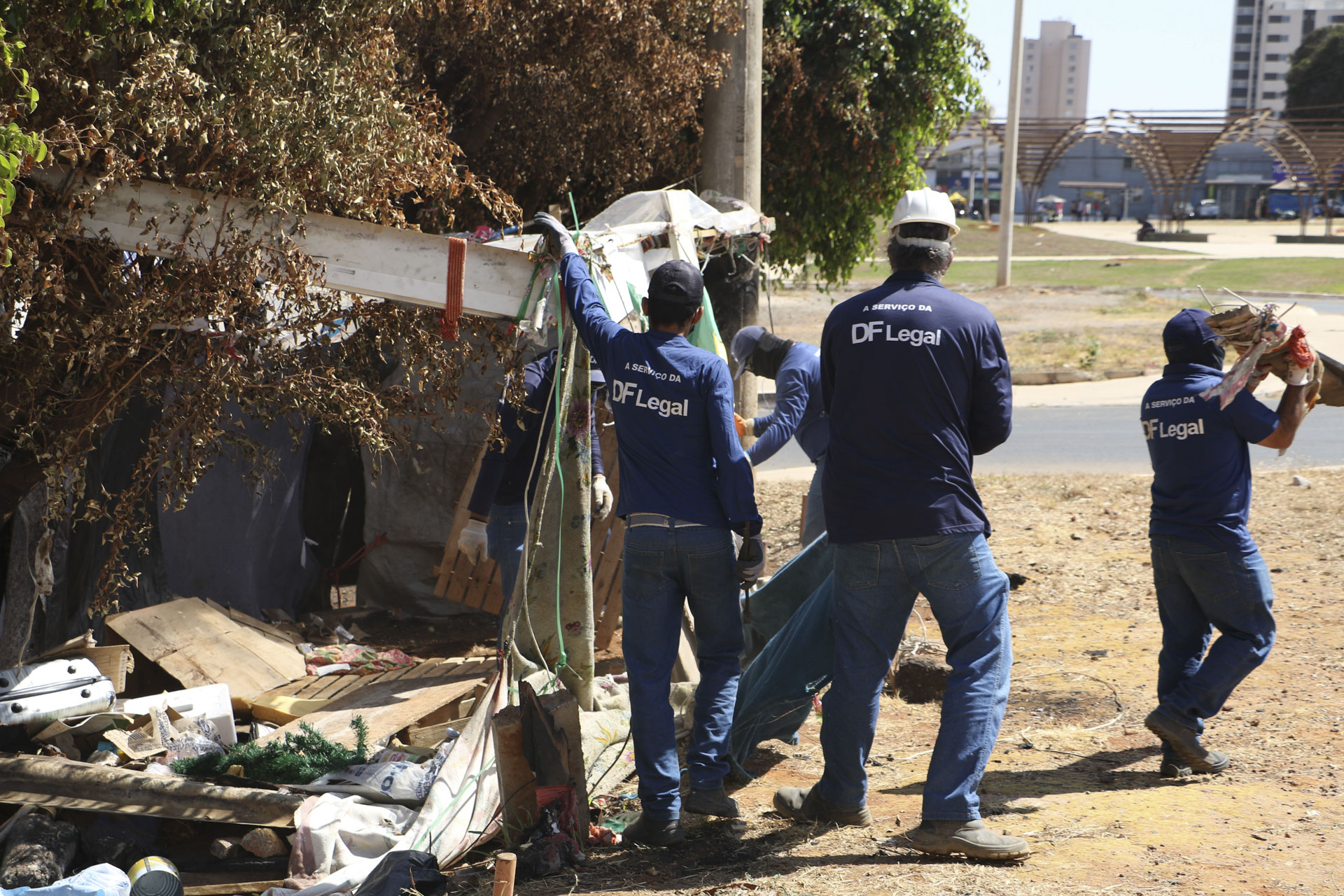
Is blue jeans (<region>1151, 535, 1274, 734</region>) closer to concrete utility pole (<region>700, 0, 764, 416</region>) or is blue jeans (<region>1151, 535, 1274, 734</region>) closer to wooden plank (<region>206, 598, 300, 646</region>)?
concrete utility pole (<region>700, 0, 764, 416</region>)

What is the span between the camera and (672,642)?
13.0 feet

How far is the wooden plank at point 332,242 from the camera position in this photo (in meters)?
3.53

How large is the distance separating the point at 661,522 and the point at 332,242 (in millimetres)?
1434

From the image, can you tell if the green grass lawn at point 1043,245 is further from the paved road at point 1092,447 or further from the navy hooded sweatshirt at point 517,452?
the navy hooded sweatshirt at point 517,452

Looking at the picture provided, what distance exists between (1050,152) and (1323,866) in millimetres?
40489

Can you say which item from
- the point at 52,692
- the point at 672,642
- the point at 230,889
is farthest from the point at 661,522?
the point at 52,692

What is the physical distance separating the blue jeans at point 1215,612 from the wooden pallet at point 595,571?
3087 millimetres

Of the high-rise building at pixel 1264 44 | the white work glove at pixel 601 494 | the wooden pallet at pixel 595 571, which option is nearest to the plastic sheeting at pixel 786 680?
the white work glove at pixel 601 494

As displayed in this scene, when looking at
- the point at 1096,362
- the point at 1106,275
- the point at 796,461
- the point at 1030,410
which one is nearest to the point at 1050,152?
the point at 1106,275

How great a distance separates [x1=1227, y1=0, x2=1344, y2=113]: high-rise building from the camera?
421ft

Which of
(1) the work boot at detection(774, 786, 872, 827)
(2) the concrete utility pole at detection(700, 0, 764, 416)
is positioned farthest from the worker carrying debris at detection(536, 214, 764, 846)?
(2) the concrete utility pole at detection(700, 0, 764, 416)

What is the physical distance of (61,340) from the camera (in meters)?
3.61

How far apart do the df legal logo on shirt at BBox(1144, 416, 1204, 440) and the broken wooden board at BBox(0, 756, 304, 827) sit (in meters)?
3.48

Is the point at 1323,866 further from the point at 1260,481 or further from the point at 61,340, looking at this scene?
the point at 1260,481
